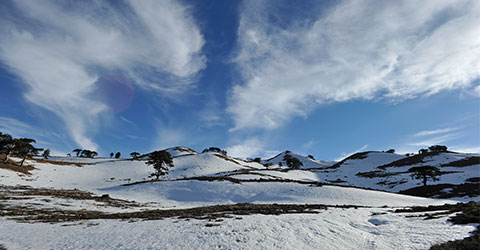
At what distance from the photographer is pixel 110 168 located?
6969 centimetres

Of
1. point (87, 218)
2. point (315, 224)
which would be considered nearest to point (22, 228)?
point (87, 218)

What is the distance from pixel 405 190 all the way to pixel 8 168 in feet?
293

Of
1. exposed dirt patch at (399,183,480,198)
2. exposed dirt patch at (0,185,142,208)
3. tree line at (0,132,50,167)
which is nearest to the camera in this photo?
exposed dirt patch at (0,185,142,208)

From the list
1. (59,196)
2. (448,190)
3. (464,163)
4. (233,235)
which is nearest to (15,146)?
(59,196)

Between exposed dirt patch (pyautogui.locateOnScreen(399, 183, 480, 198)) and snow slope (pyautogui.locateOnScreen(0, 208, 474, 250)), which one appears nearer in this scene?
snow slope (pyautogui.locateOnScreen(0, 208, 474, 250))

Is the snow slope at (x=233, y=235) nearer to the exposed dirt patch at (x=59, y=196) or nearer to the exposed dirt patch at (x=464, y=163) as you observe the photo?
the exposed dirt patch at (x=59, y=196)

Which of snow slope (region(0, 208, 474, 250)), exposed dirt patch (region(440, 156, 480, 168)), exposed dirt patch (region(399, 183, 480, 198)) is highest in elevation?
exposed dirt patch (region(440, 156, 480, 168))

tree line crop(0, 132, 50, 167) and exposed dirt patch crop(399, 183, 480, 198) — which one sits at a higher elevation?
tree line crop(0, 132, 50, 167)

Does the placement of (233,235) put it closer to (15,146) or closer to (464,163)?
(15,146)

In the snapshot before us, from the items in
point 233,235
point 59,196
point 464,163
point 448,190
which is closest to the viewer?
point 233,235

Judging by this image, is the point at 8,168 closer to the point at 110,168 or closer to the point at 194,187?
the point at 110,168

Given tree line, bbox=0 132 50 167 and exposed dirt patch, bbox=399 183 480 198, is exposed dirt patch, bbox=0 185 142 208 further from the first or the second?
exposed dirt patch, bbox=399 183 480 198

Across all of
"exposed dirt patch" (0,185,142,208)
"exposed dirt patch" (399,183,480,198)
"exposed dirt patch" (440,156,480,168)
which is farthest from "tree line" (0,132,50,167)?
"exposed dirt patch" (440,156,480,168)

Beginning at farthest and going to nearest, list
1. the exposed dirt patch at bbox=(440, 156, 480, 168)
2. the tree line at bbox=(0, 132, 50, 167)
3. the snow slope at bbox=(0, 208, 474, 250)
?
the exposed dirt patch at bbox=(440, 156, 480, 168), the tree line at bbox=(0, 132, 50, 167), the snow slope at bbox=(0, 208, 474, 250)
